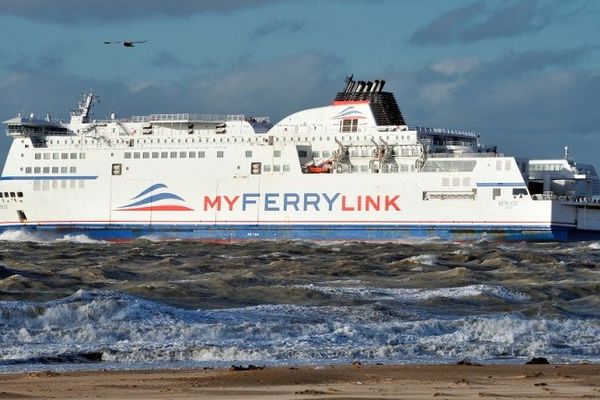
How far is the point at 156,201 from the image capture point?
58.2m

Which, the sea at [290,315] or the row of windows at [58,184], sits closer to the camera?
the sea at [290,315]

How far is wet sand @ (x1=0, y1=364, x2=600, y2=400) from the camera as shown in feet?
38.4

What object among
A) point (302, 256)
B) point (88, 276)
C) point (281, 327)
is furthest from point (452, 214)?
point (281, 327)

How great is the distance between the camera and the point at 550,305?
74.6 ft

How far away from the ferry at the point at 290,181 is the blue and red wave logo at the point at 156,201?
6 centimetres

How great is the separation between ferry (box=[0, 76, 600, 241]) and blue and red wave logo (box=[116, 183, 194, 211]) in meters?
0.06

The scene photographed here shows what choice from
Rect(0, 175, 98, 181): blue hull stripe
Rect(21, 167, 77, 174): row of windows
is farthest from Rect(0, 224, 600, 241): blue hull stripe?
Rect(21, 167, 77, 174): row of windows

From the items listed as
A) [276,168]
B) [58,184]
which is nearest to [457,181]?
[276,168]

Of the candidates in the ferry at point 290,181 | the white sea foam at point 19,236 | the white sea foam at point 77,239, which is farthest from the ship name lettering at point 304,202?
the white sea foam at point 19,236

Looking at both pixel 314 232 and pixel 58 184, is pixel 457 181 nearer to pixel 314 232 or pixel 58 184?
pixel 314 232

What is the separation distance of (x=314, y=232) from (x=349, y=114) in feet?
22.5

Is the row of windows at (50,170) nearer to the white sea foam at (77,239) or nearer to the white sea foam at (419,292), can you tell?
the white sea foam at (77,239)

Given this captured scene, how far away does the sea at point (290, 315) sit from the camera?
1650cm

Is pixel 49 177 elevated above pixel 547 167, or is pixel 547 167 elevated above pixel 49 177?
pixel 547 167
